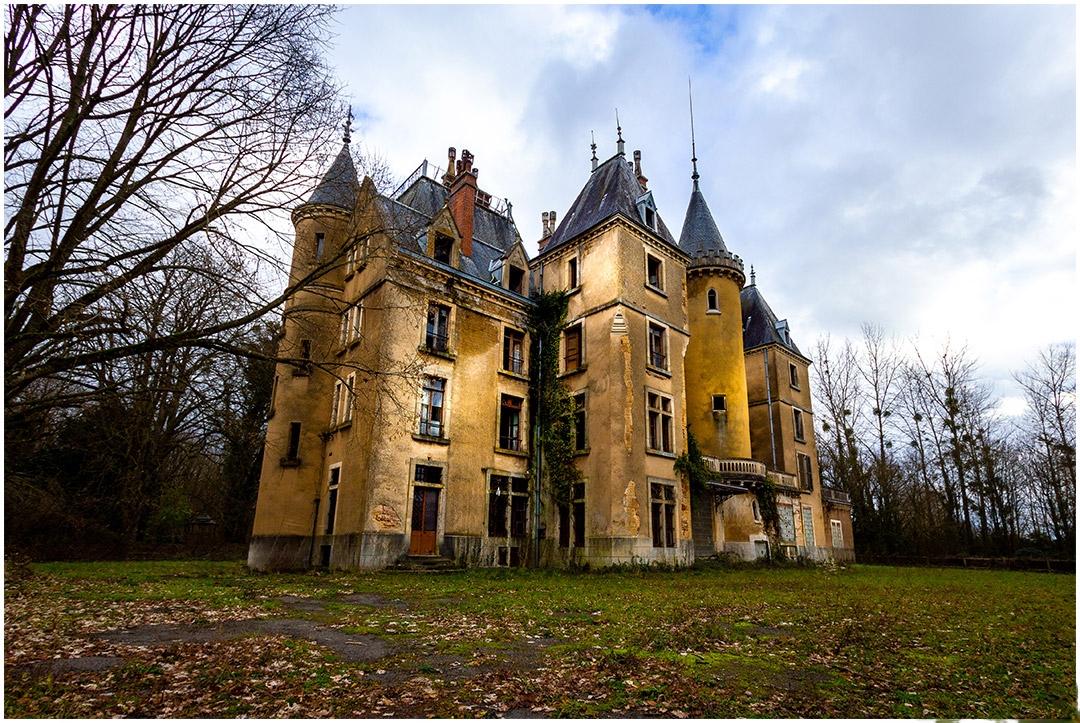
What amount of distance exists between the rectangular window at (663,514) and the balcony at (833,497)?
16.6 meters

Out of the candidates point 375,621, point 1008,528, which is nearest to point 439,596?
point 375,621

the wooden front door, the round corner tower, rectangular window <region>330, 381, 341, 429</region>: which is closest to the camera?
the wooden front door

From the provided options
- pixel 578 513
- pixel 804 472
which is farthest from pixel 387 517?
pixel 804 472

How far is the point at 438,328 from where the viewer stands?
2145cm

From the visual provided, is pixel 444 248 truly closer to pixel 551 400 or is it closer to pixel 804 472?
pixel 551 400

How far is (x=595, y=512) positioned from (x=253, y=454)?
23419mm

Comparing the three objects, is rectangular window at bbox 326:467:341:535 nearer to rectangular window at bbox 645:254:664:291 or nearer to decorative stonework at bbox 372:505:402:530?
decorative stonework at bbox 372:505:402:530

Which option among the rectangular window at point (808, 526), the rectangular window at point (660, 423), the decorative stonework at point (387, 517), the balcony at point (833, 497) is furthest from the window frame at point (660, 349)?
the balcony at point (833, 497)

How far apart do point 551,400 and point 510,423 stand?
1.87m

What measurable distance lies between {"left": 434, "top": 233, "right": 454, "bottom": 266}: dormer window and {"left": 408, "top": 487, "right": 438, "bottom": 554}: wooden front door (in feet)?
29.1

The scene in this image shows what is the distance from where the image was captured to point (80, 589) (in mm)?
11875

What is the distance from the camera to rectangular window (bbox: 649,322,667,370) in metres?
23.4

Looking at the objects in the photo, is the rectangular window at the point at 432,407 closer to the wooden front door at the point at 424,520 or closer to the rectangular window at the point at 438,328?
the rectangular window at the point at 438,328

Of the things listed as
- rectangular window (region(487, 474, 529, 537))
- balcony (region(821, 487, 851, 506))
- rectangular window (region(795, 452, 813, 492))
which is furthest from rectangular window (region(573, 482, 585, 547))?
balcony (region(821, 487, 851, 506))
